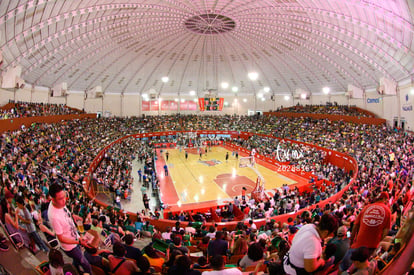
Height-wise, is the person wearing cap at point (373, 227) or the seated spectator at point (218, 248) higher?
the person wearing cap at point (373, 227)

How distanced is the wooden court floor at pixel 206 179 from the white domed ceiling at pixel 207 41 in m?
16.7

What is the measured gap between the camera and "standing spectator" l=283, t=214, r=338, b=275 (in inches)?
114

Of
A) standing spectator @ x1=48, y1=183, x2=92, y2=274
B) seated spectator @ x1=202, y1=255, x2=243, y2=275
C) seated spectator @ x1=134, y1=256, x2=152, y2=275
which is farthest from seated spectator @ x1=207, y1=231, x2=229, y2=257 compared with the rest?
standing spectator @ x1=48, y1=183, x2=92, y2=274

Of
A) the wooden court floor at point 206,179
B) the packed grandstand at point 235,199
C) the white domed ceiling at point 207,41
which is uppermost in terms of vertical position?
the white domed ceiling at point 207,41

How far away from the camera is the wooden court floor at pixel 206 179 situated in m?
20.6

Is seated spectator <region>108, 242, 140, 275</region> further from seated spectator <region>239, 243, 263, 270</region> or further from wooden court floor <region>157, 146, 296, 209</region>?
wooden court floor <region>157, 146, 296, 209</region>

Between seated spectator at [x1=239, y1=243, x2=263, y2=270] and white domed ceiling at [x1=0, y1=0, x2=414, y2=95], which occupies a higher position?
white domed ceiling at [x1=0, y1=0, x2=414, y2=95]

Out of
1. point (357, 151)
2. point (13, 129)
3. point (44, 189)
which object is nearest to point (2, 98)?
point (13, 129)

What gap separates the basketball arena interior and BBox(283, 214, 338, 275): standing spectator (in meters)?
0.47

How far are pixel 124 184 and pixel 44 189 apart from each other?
8867 millimetres

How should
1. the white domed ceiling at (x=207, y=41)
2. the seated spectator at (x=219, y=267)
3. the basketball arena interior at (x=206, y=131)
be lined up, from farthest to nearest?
the white domed ceiling at (x=207, y=41), the basketball arena interior at (x=206, y=131), the seated spectator at (x=219, y=267)

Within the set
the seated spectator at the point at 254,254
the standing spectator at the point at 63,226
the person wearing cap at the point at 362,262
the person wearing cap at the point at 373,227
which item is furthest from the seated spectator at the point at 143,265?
the person wearing cap at the point at 373,227

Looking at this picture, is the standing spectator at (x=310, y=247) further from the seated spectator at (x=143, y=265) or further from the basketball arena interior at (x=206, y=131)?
the seated spectator at (x=143, y=265)

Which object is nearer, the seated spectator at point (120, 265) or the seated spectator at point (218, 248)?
the seated spectator at point (120, 265)
